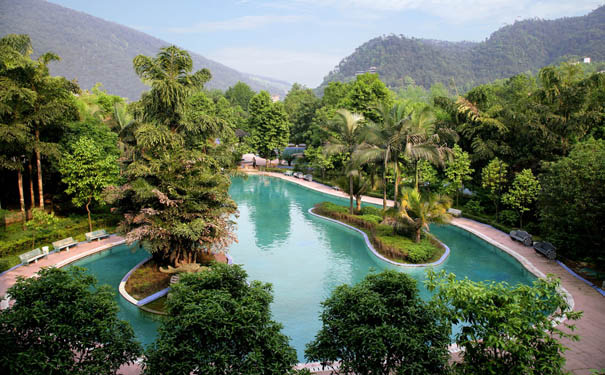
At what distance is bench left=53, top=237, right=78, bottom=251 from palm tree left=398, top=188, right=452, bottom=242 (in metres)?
14.7

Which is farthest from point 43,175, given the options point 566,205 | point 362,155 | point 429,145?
point 566,205

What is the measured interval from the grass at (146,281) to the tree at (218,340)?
6.62m

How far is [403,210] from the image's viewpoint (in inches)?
687

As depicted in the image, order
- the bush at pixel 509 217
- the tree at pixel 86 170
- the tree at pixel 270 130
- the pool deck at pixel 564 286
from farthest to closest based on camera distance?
the tree at pixel 270 130
the bush at pixel 509 217
the tree at pixel 86 170
the pool deck at pixel 564 286

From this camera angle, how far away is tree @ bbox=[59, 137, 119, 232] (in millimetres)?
18047

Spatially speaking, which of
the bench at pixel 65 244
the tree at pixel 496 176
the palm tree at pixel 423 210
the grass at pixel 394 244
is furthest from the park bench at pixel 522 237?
the bench at pixel 65 244

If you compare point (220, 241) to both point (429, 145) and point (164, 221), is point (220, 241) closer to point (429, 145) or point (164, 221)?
point (164, 221)

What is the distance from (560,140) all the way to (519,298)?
684 inches

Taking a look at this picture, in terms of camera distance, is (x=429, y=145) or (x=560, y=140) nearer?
(x=429, y=145)

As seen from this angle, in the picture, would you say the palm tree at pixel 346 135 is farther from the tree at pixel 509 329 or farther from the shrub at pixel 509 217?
the tree at pixel 509 329

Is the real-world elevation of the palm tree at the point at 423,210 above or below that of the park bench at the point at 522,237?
above

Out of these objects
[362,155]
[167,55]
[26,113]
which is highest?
[167,55]

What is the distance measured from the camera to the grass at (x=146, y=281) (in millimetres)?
13195

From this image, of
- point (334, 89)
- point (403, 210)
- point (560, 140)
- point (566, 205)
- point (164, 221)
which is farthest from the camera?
point (334, 89)
